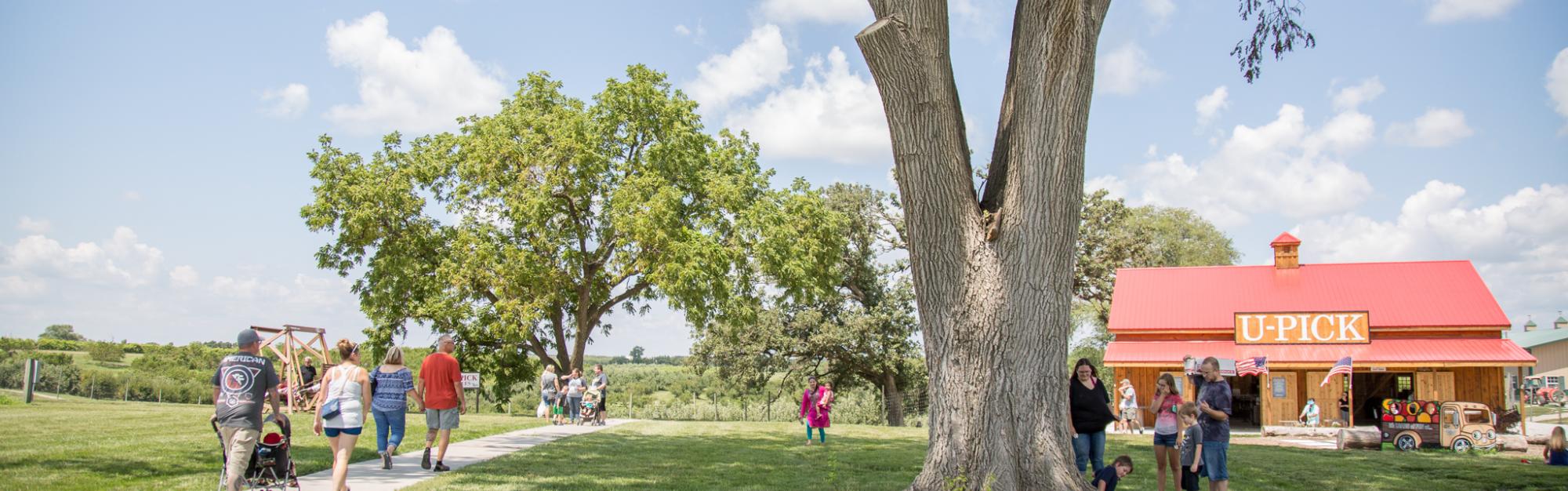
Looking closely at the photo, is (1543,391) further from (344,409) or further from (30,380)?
(30,380)

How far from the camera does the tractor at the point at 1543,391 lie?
45531 mm

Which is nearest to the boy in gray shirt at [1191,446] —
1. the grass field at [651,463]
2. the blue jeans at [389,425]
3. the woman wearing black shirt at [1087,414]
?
the woman wearing black shirt at [1087,414]

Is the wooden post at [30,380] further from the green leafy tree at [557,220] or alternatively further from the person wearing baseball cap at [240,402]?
the person wearing baseball cap at [240,402]

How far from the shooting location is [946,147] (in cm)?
714

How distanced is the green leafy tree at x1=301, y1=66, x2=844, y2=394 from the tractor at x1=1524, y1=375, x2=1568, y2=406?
130 feet

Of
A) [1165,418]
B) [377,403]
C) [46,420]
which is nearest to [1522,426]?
[1165,418]

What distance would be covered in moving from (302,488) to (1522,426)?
25398mm

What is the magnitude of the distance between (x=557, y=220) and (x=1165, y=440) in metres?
18.3

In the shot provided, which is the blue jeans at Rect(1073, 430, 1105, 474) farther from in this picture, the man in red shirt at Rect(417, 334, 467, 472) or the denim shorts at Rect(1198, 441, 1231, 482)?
the man in red shirt at Rect(417, 334, 467, 472)

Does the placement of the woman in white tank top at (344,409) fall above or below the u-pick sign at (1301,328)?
below

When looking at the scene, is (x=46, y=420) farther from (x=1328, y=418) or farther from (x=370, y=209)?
(x=1328, y=418)

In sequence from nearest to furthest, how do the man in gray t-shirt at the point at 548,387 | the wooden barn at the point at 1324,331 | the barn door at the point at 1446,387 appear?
the man in gray t-shirt at the point at 548,387 < the wooden barn at the point at 1324,331 < the barn door at the point at 1446,387

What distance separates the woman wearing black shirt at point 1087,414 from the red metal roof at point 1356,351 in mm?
18937

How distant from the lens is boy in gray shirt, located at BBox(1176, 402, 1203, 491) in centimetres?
874
